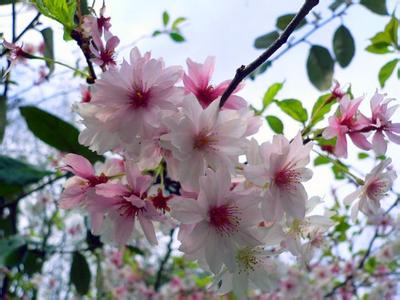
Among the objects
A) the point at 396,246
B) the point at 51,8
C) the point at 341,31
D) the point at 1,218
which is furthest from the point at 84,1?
the point at 396,246

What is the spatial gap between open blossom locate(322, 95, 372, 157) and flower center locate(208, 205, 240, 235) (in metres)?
0.20

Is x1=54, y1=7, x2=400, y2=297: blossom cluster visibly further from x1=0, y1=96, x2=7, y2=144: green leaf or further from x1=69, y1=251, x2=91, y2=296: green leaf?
x1=69, y1=251, x2=91, y2=296: green leaf

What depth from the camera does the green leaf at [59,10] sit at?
63 cm

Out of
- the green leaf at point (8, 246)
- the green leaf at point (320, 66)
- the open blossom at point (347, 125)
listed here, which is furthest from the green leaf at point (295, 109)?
the green leaf at point (8, 246)

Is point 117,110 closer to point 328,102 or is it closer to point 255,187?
point 255,187

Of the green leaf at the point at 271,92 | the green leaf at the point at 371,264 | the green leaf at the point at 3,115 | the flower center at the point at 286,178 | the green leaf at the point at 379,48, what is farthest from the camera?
the green leaf at the point at 371,264

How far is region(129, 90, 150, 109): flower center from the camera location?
58cm

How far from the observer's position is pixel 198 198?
561mm

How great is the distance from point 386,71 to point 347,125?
1.76 ft

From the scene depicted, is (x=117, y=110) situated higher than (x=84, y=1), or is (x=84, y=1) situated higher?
(x=84, y=1)

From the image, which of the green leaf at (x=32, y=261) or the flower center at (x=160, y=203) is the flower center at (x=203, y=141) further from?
the green leaf at (x=32, y=261)

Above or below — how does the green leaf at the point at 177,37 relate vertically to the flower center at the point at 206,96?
above

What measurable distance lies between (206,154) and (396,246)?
2632mm

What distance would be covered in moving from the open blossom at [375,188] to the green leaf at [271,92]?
0.84 ft
